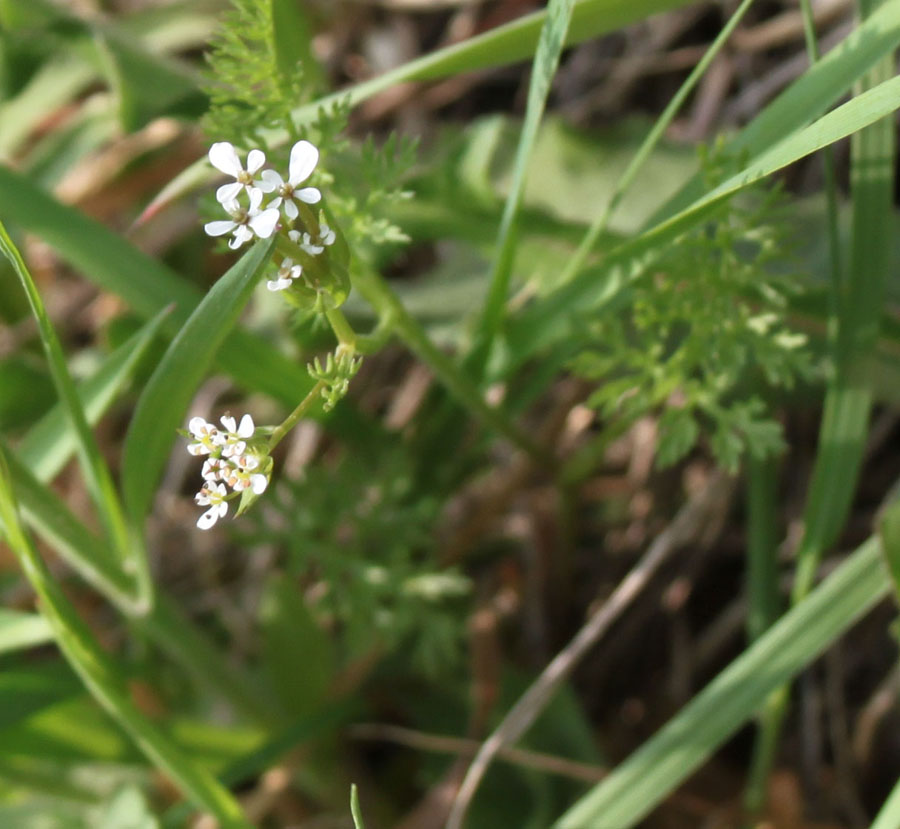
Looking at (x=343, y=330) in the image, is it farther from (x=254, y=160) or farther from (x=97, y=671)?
(x=97, y=671)

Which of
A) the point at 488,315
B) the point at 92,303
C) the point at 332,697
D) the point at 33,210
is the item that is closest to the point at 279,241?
the point at 488,315

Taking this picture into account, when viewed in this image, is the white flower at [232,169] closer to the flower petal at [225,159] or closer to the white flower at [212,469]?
the flower petal at [225,159]

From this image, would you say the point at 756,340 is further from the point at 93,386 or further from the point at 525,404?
the point at 93,386

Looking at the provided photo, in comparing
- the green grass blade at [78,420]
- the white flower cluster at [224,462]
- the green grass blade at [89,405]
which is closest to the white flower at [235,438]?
the white flower cluster at [224,462]

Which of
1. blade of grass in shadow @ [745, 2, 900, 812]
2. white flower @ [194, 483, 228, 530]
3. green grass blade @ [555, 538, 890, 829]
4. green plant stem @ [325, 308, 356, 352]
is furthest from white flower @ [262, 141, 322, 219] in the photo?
green grass blade @ [555, 538, 890, 829]

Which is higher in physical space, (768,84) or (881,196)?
(768,84)
